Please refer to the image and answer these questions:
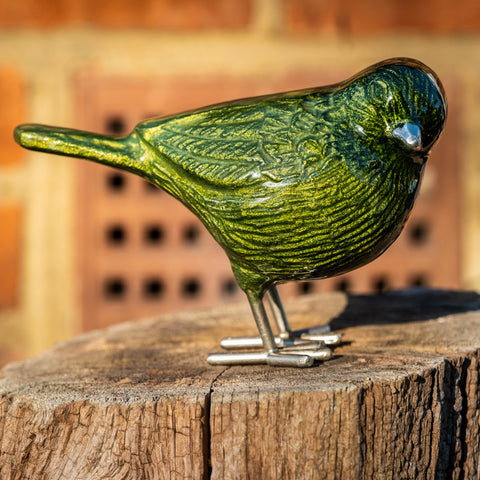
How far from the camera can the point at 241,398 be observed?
109 centimetres

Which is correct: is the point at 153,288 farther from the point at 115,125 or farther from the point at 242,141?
the point at 242,141

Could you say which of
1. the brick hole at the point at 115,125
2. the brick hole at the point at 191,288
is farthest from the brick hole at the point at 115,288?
the brick hole at the point at 115,125

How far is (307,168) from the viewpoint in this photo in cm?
120

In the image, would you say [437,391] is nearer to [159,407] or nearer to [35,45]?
[159,407]

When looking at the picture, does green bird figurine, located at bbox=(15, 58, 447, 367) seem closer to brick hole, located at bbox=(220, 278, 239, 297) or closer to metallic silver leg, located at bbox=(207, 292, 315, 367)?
metallic silver leg, located at bbox=(207, 292, 315, 367)

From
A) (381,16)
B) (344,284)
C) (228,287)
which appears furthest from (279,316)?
(381,16)

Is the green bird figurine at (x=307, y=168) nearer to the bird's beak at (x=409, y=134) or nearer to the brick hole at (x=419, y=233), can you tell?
the bird's beak at (x=409, y=134)

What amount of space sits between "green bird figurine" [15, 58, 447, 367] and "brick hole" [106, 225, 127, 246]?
3.82 feet

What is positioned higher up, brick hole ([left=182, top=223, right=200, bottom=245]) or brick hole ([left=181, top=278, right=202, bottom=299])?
brick hole ([left=182, top=223, right=200, bottom=245])

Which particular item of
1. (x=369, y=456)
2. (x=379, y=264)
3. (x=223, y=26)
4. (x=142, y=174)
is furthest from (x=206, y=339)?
(x=223, y=26)

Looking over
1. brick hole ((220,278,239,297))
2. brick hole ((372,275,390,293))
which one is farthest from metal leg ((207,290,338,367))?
brick hole ((372,275,390,293))

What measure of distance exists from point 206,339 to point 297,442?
1.63 ft

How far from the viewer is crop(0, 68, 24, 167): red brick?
238 centimetres

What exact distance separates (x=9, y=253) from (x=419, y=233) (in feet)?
4.61
